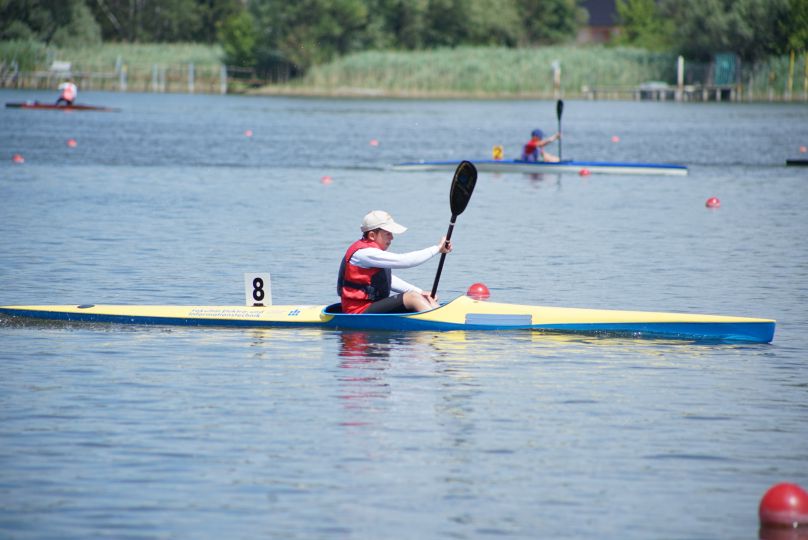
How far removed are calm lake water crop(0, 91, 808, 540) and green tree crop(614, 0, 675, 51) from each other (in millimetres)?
87995

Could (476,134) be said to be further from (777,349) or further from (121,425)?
(121,425)

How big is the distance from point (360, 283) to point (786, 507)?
644 cm

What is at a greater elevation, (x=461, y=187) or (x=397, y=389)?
(x=461, y=187)

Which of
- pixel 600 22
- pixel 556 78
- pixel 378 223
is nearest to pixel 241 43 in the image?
pixel 556 78

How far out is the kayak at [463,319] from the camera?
45.8ft

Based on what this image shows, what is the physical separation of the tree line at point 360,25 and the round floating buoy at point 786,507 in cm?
7608

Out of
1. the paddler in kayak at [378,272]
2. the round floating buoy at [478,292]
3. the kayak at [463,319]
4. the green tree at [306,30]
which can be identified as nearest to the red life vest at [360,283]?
the paddler in kayak at [378,272]

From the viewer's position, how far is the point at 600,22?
474ft

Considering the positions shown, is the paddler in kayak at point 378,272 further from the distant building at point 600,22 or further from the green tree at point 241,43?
the distant building at point 600,22

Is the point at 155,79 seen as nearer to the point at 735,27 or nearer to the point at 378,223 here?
the point at 735,27

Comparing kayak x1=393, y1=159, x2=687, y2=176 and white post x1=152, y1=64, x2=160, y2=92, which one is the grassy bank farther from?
kayak x1=393, y1=159, x2=687, y2=176

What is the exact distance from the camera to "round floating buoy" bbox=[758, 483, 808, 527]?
805cm

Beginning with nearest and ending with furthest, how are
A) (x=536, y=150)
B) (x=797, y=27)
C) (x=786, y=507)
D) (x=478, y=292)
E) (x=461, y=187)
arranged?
(x=786, y=507) → (x=461, y=187) → (x=478, y=292) → (x=536, y=150) → (x=797, y=27)

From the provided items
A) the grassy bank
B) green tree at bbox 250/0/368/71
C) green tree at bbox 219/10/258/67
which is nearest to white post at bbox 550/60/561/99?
the grassy bank
